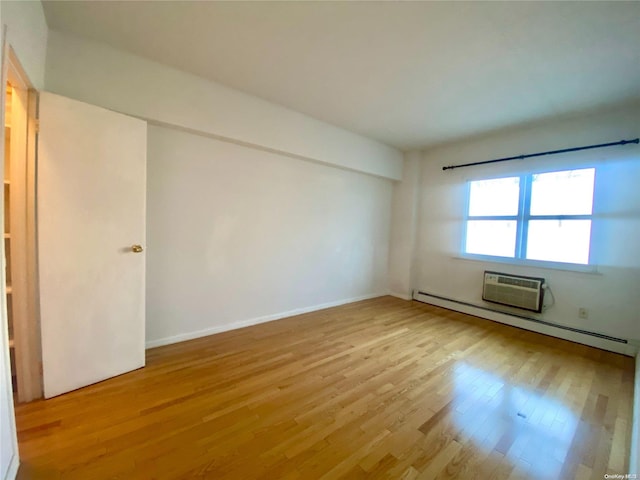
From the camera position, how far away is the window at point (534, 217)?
3.17 metres

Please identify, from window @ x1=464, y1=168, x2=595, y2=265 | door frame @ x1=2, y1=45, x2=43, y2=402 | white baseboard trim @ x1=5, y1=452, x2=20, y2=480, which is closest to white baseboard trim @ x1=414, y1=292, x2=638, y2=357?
window @ x1=464, y1=168, x2=595, y2=265

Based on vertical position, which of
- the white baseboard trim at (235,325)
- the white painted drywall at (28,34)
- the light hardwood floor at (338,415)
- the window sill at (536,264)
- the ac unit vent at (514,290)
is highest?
the white painted drywall at (28,34)

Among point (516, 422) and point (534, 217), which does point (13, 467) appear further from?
point (534, 217)

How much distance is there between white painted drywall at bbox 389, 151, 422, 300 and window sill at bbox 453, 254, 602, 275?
0.82 m

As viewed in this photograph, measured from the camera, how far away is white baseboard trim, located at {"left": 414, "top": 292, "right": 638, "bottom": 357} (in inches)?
113

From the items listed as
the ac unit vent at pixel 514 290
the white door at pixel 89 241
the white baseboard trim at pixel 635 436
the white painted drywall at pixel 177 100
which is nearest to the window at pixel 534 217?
the ac unit vent at pixel 514 290

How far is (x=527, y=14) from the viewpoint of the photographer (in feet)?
5.54

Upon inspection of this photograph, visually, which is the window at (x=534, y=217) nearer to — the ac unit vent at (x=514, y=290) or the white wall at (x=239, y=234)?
the ac unit vent at (x=514, y=290)

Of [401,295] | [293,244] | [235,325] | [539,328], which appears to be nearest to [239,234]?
[293,244]

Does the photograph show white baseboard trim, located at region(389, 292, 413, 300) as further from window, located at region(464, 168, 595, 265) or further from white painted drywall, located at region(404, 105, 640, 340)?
window, located at region(464, 168, 595, 265)

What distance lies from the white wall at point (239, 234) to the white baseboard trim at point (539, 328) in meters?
1.64

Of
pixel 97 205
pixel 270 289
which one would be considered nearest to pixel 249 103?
pixel 97 205

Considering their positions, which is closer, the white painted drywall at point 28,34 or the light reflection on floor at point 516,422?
the white painted drywall at point 28,34

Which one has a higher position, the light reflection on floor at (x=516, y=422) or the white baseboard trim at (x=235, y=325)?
the white baseboard trim at (x=235, y=325)
